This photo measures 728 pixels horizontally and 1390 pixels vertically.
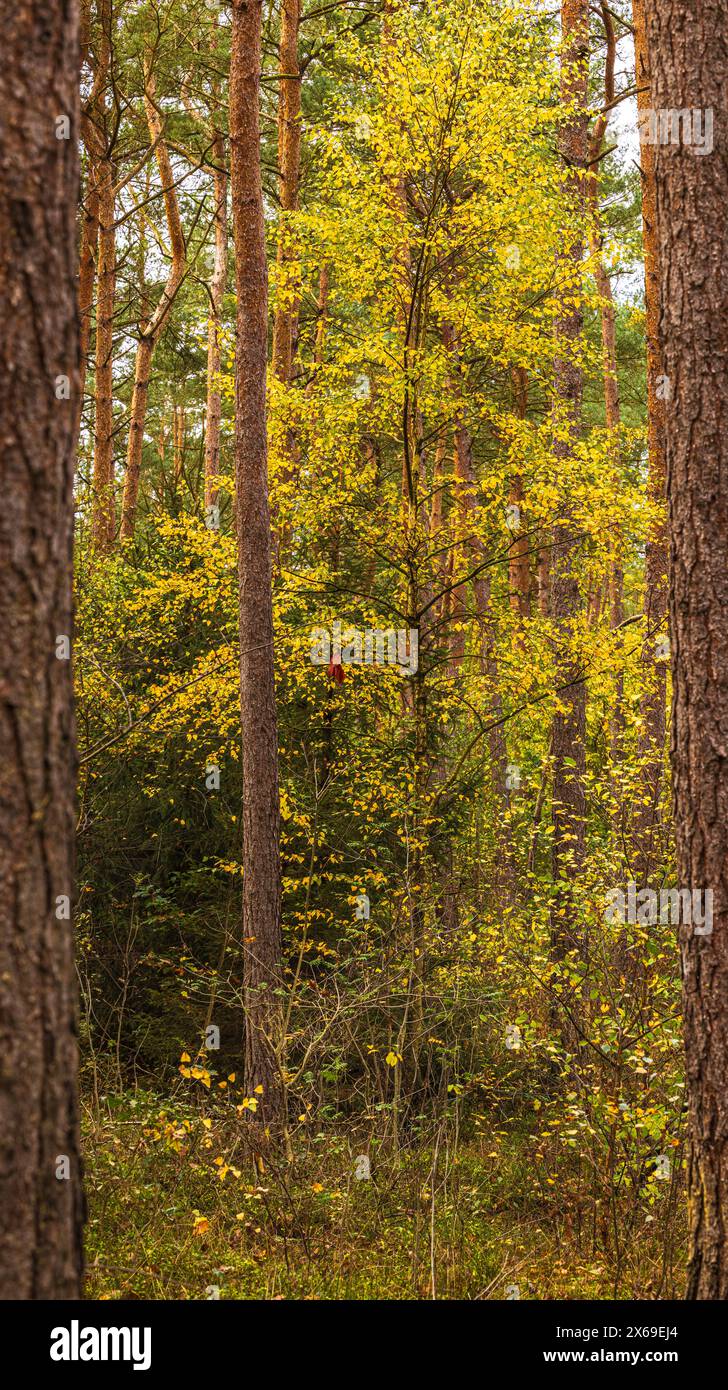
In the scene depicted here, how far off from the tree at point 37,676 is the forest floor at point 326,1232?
11.4 feet

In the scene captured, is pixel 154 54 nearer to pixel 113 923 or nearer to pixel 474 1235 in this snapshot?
→ pixel 113 923

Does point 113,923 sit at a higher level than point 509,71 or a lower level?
lower

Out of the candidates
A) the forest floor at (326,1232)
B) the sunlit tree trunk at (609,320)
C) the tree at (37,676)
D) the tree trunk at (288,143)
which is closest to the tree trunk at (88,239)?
the tree trunk at (288,143)

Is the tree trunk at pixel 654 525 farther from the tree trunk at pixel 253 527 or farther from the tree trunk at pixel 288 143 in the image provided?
the tree trunk at pixel 288 143

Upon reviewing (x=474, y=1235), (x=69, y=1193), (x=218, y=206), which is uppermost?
(x=218, y=206)

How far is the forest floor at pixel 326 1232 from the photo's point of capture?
6.23 meters

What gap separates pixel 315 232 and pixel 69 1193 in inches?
404

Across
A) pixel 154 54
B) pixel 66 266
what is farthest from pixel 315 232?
pixel 66 266

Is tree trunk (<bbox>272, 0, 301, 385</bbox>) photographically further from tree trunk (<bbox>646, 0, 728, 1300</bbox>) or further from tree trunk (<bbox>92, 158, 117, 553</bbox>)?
tree trunk (<bbox>646, 0, 728, 1300</bbox>)

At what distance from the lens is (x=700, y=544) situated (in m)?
4.71

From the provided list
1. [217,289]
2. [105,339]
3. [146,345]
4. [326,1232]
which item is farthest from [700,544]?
[217,289]

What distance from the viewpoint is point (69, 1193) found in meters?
2.72

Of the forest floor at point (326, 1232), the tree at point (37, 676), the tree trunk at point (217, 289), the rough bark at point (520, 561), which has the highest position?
the tree trunk at point (217, 289)

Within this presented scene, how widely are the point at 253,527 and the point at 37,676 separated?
779 cm
